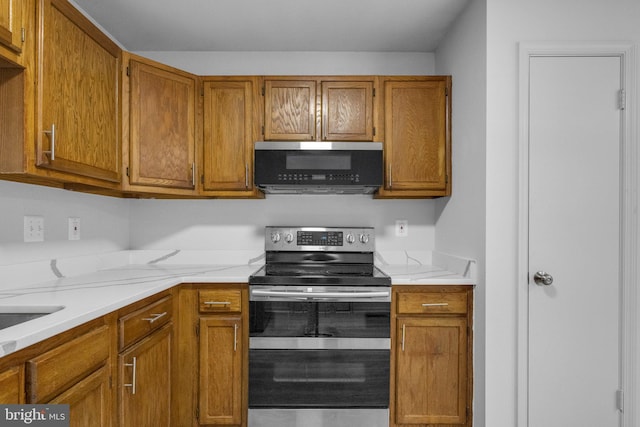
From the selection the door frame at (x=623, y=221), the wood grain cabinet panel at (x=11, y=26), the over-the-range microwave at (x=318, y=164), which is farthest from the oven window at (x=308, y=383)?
the wood grain cabinet panel at (x=11, y=26)

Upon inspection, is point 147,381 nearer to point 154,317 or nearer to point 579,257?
point 154,317

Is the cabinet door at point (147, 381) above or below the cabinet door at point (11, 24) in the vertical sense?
below

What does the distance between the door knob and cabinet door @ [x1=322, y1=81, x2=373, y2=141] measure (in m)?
1.20

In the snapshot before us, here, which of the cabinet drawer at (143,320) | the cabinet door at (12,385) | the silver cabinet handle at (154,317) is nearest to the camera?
the cabinet door at (12,385)

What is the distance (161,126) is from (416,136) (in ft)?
5.00

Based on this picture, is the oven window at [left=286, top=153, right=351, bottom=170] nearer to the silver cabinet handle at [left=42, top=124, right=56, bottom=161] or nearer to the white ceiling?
the white ceiling

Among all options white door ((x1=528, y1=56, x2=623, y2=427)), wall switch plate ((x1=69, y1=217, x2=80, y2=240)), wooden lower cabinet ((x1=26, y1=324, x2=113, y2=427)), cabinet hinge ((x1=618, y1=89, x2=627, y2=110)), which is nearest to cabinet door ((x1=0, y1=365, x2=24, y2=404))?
wooden lower cabinet ((x1=26, y1=324, x2=113, y2=427))

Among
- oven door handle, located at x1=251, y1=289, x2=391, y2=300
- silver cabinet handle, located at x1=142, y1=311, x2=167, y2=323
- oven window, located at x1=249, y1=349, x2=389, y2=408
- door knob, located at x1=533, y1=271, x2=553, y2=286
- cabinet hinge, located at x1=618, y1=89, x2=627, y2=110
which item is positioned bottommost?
oven window, located at x1=249, y1=349, x2=389, y2=408

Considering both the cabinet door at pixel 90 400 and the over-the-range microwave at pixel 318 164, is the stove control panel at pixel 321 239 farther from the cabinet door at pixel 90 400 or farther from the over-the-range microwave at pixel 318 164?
the cabinet door at pixel 90 400

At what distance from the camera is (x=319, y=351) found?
2.05m

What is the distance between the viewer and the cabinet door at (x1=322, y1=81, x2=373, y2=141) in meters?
2.40

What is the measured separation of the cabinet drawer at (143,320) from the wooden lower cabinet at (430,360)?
3.95 feet

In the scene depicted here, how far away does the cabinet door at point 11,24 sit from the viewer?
1.22m

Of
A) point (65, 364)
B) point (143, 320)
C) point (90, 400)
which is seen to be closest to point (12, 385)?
point (65, 364)
